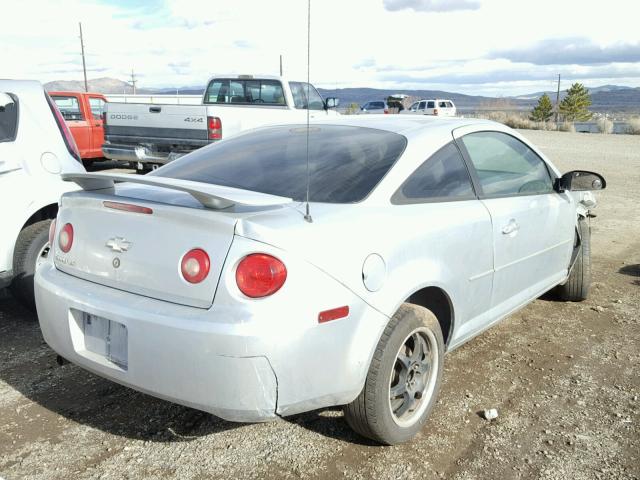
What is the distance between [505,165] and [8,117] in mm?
3799

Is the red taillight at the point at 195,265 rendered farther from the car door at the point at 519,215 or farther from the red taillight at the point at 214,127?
the red taillight at the point at 214,127

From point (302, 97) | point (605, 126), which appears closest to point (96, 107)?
point (302, 97)

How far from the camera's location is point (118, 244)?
2.75 m

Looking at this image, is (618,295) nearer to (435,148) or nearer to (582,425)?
(582,425)

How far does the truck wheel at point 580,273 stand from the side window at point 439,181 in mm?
1837

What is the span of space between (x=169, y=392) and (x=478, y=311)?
6.10ft

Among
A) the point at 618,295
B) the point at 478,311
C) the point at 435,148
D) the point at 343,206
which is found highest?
the point at 435,148

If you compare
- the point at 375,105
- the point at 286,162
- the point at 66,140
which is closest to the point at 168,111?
the point at 66,140

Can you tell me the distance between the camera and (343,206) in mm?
2865

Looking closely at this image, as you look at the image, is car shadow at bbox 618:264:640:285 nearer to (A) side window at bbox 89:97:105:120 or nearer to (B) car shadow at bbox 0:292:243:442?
(B) car shadow at bbox 0:292:243:442

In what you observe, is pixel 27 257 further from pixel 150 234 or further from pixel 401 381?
pixel 401 381

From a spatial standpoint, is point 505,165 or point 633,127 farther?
point 633,127

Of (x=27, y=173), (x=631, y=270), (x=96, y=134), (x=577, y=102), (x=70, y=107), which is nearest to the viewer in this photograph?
(x=27, y=173)

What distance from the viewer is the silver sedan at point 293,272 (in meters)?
2.46
